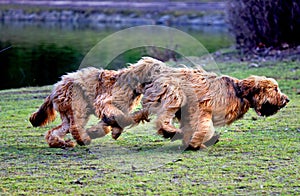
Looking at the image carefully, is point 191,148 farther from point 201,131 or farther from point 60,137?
point 60,137

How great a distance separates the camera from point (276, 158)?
Result: 746 cm

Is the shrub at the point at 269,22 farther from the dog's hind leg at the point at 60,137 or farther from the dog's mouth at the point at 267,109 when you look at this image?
the dog's hind leg at the point at 60,137

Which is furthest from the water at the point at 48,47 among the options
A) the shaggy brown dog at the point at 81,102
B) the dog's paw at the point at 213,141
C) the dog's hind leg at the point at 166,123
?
the dog's paw at the point at 213,141

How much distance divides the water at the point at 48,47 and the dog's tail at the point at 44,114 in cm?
203

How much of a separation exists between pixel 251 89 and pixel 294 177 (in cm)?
174

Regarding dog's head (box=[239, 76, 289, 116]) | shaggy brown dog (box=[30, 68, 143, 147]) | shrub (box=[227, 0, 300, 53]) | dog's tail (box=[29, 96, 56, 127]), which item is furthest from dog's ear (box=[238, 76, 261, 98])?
shrub (box=[227, 0, 300, 53])

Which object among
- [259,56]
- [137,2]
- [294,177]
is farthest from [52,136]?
[137,2]

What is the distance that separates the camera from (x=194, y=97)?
7.97 metres

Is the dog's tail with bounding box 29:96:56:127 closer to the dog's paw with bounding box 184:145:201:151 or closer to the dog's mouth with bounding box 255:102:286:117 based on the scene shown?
the dog's paw with bounding box 184:145:201:151

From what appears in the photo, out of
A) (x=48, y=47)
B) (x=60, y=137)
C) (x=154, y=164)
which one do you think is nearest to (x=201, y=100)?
(x=154, y=164)

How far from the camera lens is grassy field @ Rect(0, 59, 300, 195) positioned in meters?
6.34

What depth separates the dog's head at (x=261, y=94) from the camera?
318 inches

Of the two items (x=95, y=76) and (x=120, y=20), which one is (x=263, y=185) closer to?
(x=95, y=76)

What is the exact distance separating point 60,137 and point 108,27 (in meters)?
A: 31.7
